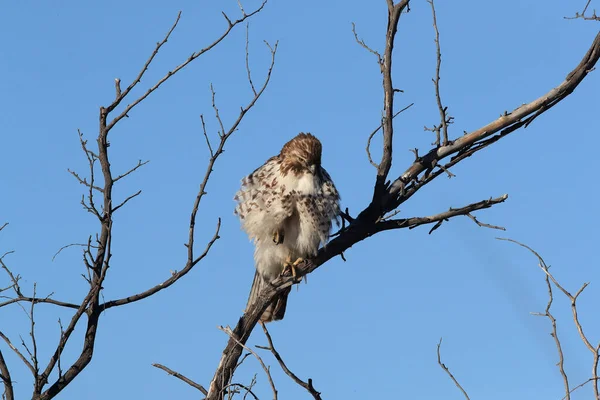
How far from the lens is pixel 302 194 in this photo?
17.2ft

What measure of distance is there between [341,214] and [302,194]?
297 millimetres

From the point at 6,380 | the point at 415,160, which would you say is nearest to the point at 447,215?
the point at 415,160

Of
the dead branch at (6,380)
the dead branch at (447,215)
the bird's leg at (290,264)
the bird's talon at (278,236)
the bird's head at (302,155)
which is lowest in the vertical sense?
the dead branch at (6,380)

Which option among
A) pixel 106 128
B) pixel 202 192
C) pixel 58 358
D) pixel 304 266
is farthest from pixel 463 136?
A: pixel 58 358

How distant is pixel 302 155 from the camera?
5.36 m

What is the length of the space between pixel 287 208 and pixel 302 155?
334 millimetres

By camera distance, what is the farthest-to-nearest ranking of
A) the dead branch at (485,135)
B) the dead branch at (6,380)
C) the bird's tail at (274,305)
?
the bird's tail at (274,305)
the dead branch at (485,135)
the dead branch at (6,380)

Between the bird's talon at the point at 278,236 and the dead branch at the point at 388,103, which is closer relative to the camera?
the dead branch at the point at 388,103

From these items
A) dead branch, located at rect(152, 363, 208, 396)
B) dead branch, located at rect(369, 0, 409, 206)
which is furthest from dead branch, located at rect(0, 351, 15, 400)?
dead branch, located at rect(369, 0, 409, 206)

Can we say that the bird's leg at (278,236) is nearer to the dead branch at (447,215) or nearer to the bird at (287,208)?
the bird at (287,208)

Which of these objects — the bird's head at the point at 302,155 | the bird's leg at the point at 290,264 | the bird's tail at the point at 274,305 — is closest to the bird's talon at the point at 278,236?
the bird's leg at the point at 290,264

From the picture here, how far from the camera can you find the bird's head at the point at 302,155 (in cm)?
533

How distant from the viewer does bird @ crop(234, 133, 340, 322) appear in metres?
5.26

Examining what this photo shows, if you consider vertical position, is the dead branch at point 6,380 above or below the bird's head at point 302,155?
below
